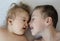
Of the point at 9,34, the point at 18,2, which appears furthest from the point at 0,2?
the point at 9,34

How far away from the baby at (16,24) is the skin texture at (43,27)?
0.23ft

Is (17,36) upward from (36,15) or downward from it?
downward

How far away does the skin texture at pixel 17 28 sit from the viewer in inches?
56.0

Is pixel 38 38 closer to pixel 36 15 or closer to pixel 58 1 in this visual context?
pixel 36 15

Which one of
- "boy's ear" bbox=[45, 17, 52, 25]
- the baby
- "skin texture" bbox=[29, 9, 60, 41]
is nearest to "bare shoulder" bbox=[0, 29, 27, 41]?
the baby

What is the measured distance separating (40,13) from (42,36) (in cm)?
16

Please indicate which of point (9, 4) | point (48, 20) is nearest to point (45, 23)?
point (48, 20)

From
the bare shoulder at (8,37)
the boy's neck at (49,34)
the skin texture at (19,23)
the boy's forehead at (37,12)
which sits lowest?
the bare shoulder at (8,37)

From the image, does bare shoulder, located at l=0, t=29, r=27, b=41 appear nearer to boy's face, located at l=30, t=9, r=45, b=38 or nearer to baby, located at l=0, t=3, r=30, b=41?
baby, located at l=0, t=3, r=30, b=41

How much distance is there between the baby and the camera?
1.42m

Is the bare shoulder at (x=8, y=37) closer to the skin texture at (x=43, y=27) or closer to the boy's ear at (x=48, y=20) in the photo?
the skin texture at (x=43, y=27)

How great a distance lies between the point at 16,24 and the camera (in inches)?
55.9

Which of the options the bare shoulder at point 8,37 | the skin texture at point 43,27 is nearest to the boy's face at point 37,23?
the skin texture at point 43,27

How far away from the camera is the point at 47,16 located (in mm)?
1354
